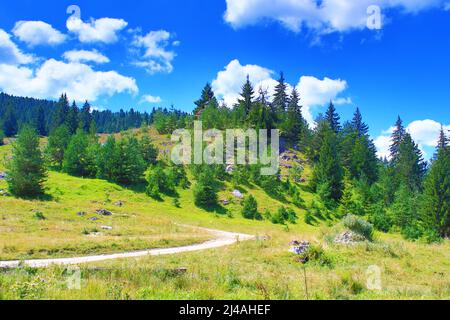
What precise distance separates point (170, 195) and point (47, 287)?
4785 centimetres

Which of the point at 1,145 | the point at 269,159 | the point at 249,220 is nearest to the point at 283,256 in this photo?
the point at 249,220

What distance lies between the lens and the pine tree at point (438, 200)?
49.8 meters

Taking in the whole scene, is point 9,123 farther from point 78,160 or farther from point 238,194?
point 238,194

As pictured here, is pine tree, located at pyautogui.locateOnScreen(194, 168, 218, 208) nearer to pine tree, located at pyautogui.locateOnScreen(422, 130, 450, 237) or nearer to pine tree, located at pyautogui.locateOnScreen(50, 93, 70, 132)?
pine tree, located at pyautogui.locateOnScreen(422, 130, 450, 237)

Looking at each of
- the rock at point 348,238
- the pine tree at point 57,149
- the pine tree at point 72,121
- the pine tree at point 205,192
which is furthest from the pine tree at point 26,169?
the pine tree at point 72,121

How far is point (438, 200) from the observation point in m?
50.4

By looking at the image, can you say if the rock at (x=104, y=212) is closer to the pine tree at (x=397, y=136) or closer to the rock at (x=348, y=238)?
the rock at (x=348, y=238)

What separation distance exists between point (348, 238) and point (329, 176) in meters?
49.5

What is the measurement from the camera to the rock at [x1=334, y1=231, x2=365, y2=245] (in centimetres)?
A: 2144

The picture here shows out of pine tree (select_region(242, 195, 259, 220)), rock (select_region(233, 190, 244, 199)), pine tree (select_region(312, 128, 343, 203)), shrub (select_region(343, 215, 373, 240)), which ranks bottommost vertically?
pine tree (select_region(242, 195, 259, 220))

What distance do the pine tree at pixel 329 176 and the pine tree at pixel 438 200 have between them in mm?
17611

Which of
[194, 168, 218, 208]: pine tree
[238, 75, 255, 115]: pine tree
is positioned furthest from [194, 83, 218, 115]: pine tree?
[194, 168, 218, 208]: pine tree

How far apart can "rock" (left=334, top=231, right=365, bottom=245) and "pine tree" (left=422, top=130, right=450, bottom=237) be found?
3670 centimetres

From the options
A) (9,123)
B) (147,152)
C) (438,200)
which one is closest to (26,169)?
(147,152)
